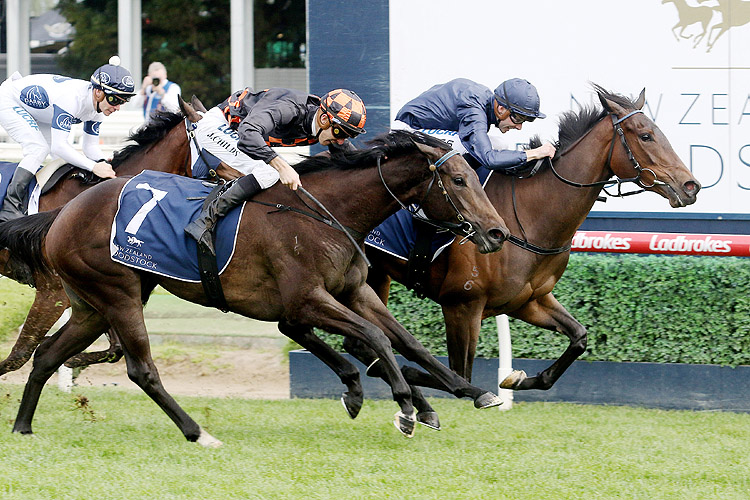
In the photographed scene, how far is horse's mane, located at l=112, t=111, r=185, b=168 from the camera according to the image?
20.4 feet

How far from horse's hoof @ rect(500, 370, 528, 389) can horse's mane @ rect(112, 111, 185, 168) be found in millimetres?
2428

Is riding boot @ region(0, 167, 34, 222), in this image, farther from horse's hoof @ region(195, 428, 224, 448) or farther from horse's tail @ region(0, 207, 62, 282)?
horse's hoof @ region(195, 428, 224, 448)

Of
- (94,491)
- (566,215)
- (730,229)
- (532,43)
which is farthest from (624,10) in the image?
(94,491)

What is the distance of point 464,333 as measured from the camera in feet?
18.1

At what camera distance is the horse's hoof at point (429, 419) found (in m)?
4.92

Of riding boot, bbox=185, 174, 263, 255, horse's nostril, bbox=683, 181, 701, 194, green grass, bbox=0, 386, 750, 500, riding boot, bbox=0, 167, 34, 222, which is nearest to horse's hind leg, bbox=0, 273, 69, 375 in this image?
green grass, bbox=0, 386, 750, 500

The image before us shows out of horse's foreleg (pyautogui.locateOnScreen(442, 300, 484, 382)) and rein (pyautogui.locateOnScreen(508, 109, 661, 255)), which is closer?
rein (pyautogui.locateOnScreen(508, 109, 661, 255))

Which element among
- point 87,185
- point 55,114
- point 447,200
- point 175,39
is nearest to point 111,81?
point 55,114

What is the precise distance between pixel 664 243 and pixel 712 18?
61.9 inches

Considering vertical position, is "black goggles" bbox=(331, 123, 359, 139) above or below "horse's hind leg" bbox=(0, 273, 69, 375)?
above

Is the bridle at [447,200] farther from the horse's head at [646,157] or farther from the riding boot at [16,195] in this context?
the riding boot at [16,195]

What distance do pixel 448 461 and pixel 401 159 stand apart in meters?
1.39

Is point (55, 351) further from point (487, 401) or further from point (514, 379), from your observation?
point (514, 379)

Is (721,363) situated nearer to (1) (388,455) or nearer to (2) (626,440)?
(2) (626,440)
